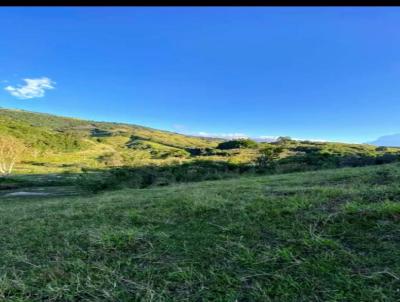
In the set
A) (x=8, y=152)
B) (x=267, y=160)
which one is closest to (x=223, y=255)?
(x=267, y=160)

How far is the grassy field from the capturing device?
2.38 meters

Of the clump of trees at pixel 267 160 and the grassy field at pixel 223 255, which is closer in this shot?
the grassy field at pixel 223 255

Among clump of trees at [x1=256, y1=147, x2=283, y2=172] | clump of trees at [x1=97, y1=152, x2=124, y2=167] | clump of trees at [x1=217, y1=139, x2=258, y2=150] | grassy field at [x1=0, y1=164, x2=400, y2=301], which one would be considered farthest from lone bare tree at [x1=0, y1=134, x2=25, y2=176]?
grassy field at [x1=0, y1=164, x2=400, y2=301]

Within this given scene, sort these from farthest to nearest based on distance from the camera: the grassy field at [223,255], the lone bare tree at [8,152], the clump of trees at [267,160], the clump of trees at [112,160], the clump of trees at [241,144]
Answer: the clump of trees at [241,144] → the clump of trees at [112,160] → the lone bare tree at [8,152] → the clump of trees at [267,160] → the grassy field at [223,255]

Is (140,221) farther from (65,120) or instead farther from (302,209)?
(65,120)

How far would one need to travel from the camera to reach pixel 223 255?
9.61ft

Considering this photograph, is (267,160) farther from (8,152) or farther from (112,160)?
(112,160)

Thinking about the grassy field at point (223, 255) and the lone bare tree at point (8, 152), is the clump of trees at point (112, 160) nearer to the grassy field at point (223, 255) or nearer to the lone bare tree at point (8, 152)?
the lone bare tree at point (8, 152)

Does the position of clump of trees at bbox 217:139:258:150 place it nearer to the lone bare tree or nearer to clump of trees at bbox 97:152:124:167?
clump of trees at bbox 97:152:124:167

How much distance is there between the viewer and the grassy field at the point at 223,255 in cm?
238

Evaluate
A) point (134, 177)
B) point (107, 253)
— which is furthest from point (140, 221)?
point (134, 177)

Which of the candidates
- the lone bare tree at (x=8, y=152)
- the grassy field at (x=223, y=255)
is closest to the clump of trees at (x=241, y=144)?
the lone bare tree at (x=8, y=152)
